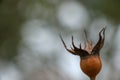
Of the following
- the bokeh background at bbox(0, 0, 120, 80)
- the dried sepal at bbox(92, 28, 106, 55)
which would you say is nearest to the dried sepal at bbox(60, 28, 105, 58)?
the dried sepal at bbox(92, 28, 106, 55)

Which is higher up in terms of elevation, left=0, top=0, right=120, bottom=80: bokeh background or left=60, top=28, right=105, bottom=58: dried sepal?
left=60, top=28, right=105, bottom=58: dried sepal

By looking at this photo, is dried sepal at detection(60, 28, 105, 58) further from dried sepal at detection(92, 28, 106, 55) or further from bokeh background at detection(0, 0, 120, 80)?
bokeh background at detection(0, 0, 120, 80)

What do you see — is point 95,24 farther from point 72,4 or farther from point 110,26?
point 72,4

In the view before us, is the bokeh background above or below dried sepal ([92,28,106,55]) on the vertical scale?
below

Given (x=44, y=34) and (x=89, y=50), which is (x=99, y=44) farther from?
(x=44, y=34)

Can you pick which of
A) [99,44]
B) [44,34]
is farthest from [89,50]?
[44,34]

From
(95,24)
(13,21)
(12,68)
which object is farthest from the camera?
(95,24)

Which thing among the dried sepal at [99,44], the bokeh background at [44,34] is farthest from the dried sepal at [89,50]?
the bokeh background at [44,34]

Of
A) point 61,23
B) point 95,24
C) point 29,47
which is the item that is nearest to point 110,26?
point 95,24

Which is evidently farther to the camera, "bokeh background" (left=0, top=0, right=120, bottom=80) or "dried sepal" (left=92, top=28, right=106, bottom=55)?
"bokeh background" (left=0, top=0, right=120, bottom=80)
